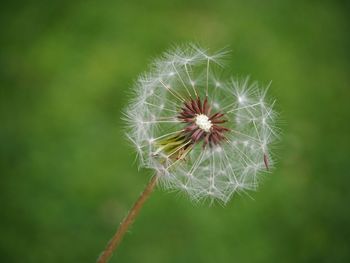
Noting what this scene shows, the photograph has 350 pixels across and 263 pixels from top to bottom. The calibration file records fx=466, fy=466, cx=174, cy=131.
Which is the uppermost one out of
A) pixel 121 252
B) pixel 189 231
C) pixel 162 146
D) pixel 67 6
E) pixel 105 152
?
pixel 67 6

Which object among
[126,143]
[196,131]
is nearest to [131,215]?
[196,131]

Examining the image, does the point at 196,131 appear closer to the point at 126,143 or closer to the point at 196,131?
the point at 196,131

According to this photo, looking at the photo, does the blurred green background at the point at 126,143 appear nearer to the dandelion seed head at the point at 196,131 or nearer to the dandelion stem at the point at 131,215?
the dandelion seed head at the point at 196,131

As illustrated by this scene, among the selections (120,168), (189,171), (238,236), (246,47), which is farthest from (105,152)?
(189,171)

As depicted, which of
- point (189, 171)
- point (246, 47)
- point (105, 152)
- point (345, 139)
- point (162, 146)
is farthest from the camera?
point (246, 47)

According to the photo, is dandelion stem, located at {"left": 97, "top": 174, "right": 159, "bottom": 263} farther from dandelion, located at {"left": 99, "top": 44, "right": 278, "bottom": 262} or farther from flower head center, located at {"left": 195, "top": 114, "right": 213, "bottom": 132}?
flower head center, located at {"left": 195, "top": 114, "right": 213, "bottom": 132}

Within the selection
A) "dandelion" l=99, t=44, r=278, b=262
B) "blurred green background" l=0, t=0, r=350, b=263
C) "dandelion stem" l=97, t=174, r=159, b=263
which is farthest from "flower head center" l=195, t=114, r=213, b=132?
"blurred green background" l=0, t=0, r=350, b=263

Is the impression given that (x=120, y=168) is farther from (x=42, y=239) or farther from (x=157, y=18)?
(x=157, y=18)

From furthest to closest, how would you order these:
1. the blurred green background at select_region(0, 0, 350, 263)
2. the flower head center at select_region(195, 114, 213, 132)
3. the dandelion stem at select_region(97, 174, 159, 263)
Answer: the blurred green background at select_region(0, 0, 350, 263) < the flower head center at select_region(195, 114, 213, 132) < the dandelion stem at select_region(97, 174, 159, 263)
